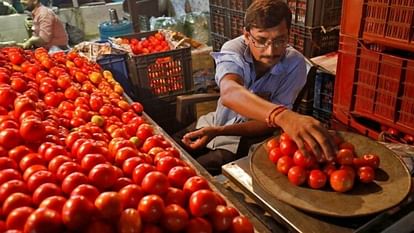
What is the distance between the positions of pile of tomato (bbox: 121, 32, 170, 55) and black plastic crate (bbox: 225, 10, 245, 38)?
2.91 feet

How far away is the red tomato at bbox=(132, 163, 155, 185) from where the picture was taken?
1.03m

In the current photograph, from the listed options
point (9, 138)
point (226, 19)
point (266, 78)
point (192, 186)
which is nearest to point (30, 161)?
Result: point (9, 138)

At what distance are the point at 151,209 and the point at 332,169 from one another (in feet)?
2.04

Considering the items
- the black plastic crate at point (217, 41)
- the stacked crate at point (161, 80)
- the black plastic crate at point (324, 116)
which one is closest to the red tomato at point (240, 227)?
the stacked crate at point (161, 80)

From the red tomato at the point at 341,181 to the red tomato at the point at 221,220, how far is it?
39cm

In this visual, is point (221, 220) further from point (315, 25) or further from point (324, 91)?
point (315, 25)

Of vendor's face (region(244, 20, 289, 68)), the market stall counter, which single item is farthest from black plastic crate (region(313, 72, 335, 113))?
the market stall counter

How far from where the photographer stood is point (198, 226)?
0.89m

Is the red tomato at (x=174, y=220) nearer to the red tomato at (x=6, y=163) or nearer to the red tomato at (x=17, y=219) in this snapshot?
the red tomato at (x=17, y=219)

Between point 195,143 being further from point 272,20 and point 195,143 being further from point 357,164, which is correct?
point 357,164

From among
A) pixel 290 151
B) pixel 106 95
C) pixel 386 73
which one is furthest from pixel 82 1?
pixel 290 151

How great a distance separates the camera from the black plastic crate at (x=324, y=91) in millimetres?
2859

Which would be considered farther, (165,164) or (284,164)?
(284,164)

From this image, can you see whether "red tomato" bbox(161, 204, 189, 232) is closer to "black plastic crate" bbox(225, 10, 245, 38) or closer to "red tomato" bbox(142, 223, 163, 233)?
"red tomato" bbox(142, 223, 163, 233)
